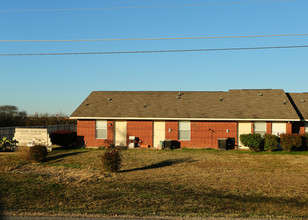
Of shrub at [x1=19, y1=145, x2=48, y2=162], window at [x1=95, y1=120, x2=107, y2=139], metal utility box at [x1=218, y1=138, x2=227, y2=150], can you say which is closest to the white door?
metal utility box at [x1=218, y1=138, x2=227, y2=150]

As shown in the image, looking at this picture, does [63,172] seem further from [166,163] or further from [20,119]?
[20,119]

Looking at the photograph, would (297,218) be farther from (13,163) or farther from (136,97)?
(136,97)

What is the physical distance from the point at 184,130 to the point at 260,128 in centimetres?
647

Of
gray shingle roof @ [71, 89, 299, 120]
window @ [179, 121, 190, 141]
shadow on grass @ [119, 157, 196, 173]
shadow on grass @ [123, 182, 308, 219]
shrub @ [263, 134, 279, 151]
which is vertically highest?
gray shingle roof @ [71, 89, 299, 120]

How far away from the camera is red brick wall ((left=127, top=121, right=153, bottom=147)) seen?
26.6 meters

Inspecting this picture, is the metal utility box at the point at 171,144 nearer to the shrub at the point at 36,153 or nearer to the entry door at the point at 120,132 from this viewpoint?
the entry door at the point at 120,132

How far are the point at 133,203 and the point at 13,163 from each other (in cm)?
1177

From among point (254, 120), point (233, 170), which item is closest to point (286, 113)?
point (254, 120)

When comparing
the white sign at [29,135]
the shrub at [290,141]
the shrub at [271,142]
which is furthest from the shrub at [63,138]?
the shrub at [290,141]

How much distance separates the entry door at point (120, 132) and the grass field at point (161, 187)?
22.1ft

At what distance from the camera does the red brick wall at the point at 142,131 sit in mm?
26594

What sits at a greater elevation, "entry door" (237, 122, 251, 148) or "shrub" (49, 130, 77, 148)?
"entry door" (237, 122, 251, 148)

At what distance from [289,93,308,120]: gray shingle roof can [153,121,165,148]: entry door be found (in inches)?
479

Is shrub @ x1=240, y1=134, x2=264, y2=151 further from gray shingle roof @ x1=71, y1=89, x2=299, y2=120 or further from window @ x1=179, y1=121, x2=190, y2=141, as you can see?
window @ x1=179, y1=121, x2=190, y2=141
